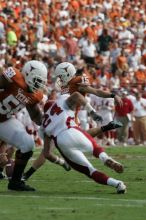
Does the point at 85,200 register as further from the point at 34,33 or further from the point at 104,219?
the point at 34,33

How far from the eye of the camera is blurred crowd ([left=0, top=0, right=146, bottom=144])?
23.5 metres

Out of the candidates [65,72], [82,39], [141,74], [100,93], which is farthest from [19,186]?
[82,39]

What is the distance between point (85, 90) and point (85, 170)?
54.8 inches

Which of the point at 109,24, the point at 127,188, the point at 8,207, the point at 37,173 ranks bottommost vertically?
the point at 109,24

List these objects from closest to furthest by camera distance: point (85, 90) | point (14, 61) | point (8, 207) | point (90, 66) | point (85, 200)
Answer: point (8, 207) → point (85, 200) → point (85, 90) → point (14, 61) → point (90, 66)

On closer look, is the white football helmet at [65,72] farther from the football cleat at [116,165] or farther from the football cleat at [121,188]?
the football cleat at [121,188]

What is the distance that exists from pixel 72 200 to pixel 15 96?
165cm

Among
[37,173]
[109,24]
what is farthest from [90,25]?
[37,173]

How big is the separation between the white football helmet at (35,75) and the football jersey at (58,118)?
29 cm

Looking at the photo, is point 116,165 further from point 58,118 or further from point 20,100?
point 20,100

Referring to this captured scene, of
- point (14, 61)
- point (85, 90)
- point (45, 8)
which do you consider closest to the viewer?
point (85, 90)

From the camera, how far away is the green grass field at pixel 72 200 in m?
8.18

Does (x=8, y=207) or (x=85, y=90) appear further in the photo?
(x=85, y=90)

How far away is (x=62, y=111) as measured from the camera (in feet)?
33.5
